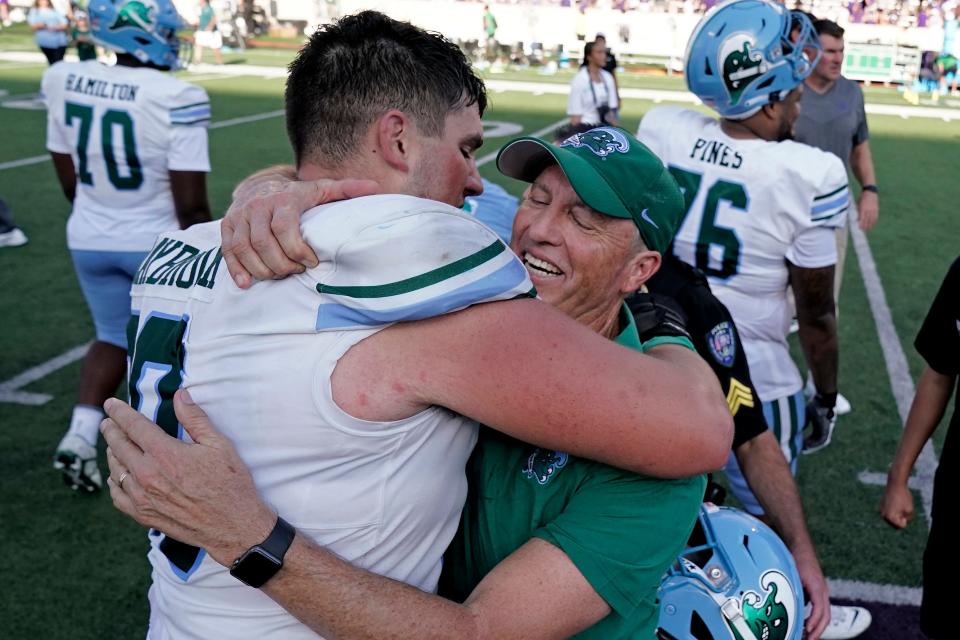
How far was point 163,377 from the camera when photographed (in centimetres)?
173

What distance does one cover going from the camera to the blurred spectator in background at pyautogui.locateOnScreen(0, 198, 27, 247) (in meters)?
8.85

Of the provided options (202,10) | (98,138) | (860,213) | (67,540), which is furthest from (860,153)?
(202,10)

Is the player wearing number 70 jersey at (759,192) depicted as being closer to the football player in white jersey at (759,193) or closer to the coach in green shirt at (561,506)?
the football player in white jersey at (759,193)

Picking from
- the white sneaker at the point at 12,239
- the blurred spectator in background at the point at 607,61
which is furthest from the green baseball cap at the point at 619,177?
the blurred spectator in background at the point at 607,61

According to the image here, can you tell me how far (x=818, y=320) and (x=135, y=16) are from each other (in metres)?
3.78

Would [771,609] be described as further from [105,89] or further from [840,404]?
[105,89]

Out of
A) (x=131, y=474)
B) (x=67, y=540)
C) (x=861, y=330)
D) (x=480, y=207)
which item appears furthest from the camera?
(x=861, y=330)

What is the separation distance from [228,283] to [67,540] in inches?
129

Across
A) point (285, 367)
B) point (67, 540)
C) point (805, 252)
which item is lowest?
point (67, 540)

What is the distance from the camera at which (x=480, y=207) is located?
3.45 meters

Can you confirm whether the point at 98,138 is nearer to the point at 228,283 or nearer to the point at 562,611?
the point at 228,283

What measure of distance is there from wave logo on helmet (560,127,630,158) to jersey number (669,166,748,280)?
175cm

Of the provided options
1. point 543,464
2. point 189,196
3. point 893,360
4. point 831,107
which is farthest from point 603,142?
point 893,360

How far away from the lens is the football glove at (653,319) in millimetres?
1973
